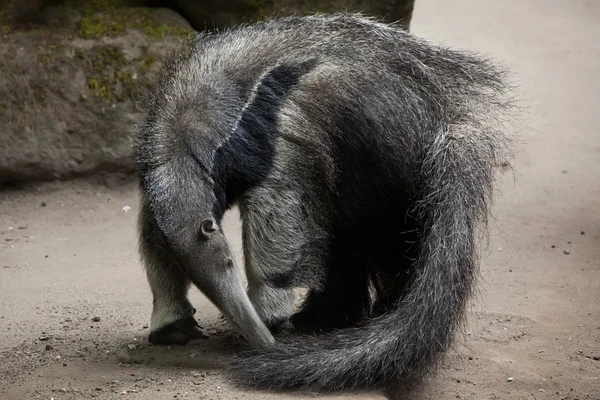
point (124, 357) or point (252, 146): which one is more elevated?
point (252, 146)

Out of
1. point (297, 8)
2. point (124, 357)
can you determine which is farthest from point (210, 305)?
point (297, 8)

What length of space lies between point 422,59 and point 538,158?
4.59 m

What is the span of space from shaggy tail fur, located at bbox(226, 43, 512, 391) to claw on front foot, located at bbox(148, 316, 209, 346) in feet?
2.09

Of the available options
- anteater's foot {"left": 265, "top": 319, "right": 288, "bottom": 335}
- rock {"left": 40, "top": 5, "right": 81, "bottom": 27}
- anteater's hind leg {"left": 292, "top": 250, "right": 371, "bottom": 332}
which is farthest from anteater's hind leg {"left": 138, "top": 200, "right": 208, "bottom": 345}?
rock {"left": 40, "top": 5, "right": 81, "bottom": 27}

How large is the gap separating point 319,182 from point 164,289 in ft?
3.59

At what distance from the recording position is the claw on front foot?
202 inches

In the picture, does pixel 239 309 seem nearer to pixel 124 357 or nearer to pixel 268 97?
pixel 124 357

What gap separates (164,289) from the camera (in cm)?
505

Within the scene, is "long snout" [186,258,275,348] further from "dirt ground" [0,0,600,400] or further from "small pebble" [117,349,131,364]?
"small pebble" [117,349,131,364]

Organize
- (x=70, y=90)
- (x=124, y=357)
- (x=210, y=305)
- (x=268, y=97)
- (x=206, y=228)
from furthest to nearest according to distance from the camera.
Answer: (x=70, y=90), (x=210, y=305), (x=124, y=357), (x=268, y=97), (x=206, y=228)

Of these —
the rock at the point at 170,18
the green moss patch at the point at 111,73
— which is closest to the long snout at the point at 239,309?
the green moss patch at the point at 111,73

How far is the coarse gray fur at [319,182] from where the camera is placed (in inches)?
177

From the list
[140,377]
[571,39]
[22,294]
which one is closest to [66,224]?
[22,294]

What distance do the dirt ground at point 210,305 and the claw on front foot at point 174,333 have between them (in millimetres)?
69
